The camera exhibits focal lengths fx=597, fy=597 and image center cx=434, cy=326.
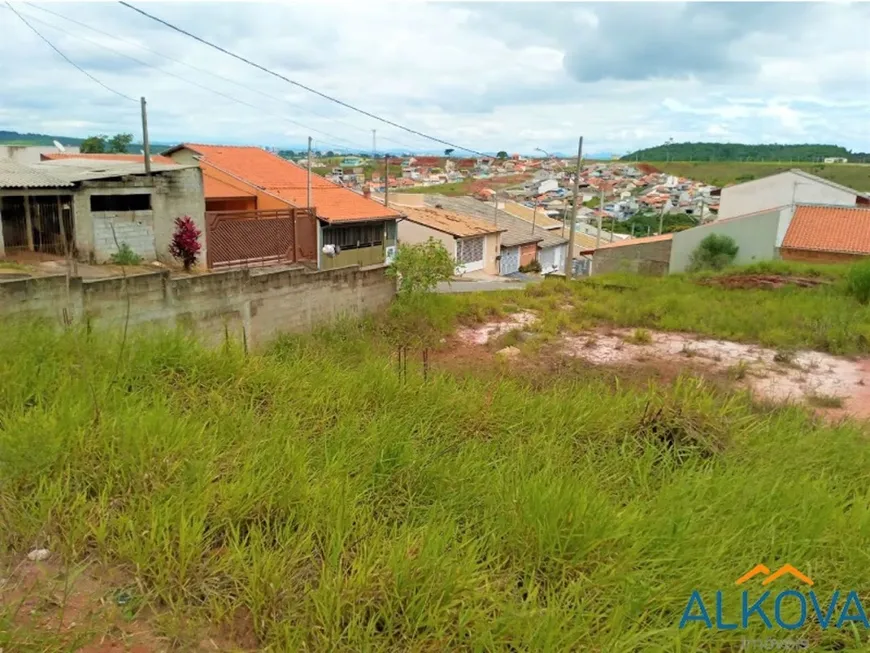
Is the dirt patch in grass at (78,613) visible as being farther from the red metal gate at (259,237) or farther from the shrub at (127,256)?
the red metal gate at (259,237)

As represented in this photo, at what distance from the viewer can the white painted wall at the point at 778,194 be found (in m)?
26.1

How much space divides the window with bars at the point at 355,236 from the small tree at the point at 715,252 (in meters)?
12.1

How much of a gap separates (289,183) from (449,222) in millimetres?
8032

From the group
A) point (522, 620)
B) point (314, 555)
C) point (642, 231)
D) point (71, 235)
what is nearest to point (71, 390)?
point (314, 555)

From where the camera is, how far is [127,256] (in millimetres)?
13625

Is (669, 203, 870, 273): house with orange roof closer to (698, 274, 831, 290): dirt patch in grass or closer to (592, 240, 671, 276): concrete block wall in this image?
(592, 240, 671, 276): concrete block wall

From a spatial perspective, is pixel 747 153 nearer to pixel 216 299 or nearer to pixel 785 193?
pixel 785 193

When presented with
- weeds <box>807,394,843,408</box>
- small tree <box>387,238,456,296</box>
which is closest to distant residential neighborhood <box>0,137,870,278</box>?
small tree <box>387,238,456,296</box>

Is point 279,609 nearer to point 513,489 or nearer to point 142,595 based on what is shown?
point 142,595

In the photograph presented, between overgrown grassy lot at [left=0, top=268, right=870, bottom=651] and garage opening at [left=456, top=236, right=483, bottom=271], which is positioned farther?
garage opening at [left=456, top=236, right=483, bottom=271]

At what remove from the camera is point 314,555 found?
2.48 m

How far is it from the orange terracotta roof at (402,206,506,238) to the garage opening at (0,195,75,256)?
13.6 meters

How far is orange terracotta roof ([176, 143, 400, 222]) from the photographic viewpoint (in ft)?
68.2

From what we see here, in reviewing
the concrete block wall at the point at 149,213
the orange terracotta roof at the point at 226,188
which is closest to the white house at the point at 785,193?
the orange terracotta roof at the point at 226,188
